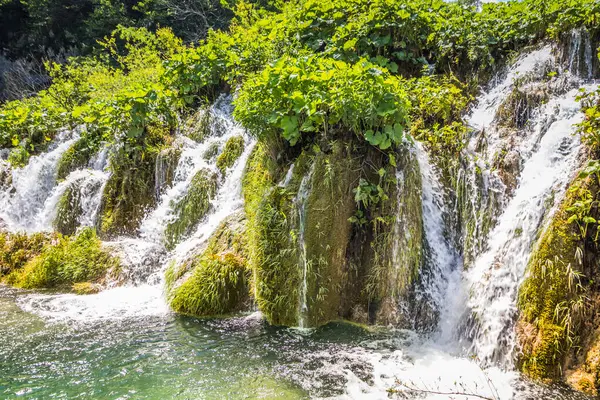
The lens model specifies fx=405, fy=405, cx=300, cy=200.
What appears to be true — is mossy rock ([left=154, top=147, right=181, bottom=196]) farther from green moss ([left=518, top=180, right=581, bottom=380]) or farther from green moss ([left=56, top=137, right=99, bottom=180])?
green moss ([left=518, top=180, right=581, bottom=380])

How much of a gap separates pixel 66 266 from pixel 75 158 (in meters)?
3.05

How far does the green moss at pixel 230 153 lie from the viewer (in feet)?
24.1

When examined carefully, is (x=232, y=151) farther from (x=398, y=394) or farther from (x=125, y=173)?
(x=398, y=394)

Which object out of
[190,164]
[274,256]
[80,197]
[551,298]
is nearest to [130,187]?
[80,197]

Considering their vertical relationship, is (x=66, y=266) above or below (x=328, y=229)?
below

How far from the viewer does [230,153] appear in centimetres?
740

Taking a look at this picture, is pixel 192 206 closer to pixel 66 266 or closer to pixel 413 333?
pixel 66 266

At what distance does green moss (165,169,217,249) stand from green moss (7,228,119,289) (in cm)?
105

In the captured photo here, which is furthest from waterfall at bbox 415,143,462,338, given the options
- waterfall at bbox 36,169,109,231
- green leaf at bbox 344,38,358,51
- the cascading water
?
waterfall at bbox 36,169,109,231

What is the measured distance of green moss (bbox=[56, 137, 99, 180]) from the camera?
898 centimetres

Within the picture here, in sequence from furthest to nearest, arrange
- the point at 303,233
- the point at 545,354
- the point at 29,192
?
the point at 29,192
the point at 303,233
the point at 545,354

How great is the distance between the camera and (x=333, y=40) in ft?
23.3

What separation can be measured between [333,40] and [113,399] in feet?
20.3

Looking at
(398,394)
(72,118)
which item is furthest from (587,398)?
(72,118)
